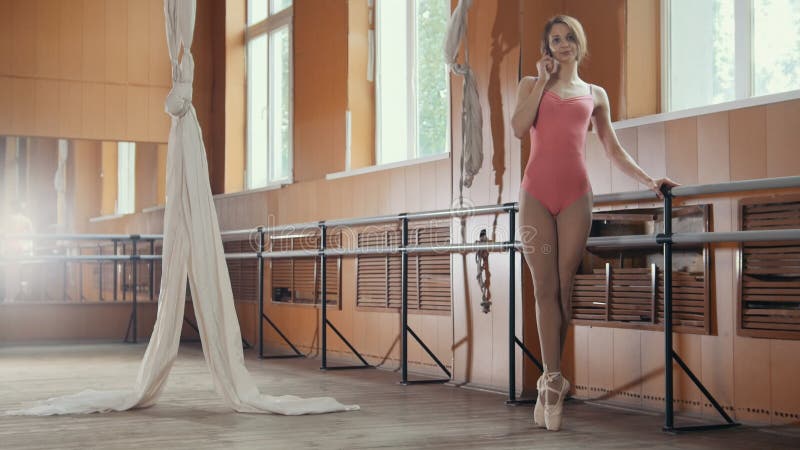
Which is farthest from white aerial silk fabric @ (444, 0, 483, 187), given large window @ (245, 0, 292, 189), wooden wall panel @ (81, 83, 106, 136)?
wooden wall panel @ (81, 83, 106, 136)

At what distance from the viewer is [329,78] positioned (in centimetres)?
726

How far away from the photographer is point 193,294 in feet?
14.1

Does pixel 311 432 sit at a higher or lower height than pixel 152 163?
lower

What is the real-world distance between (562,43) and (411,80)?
3041 millimetres

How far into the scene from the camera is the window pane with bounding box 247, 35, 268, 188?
893cm

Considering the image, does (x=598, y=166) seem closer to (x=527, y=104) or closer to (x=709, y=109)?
(x=709, y=109)

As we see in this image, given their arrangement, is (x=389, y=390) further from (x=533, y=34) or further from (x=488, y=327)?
(x=533, y=34)

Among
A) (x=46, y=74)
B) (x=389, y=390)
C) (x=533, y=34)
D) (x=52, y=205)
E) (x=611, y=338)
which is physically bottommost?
(x=389, y=390)

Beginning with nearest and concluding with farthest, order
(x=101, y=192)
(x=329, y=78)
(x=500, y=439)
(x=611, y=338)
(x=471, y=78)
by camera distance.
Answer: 1. (x=500, y=439)
2. (x=611, y=338)
3. (x=471, y=78)
4. (x=329, y=78)
5. (x=101, y=192)

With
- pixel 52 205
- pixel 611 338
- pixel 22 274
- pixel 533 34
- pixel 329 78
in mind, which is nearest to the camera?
pixel 611 338

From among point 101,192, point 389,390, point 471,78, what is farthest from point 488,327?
point 101,192

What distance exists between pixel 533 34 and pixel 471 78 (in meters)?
0.46

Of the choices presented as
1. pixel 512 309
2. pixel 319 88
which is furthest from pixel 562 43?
pixel 319 88

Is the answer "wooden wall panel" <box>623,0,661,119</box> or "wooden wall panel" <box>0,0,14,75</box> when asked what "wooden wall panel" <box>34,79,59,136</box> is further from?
"wooden wall panel" <box>623,0,661,119</box>
